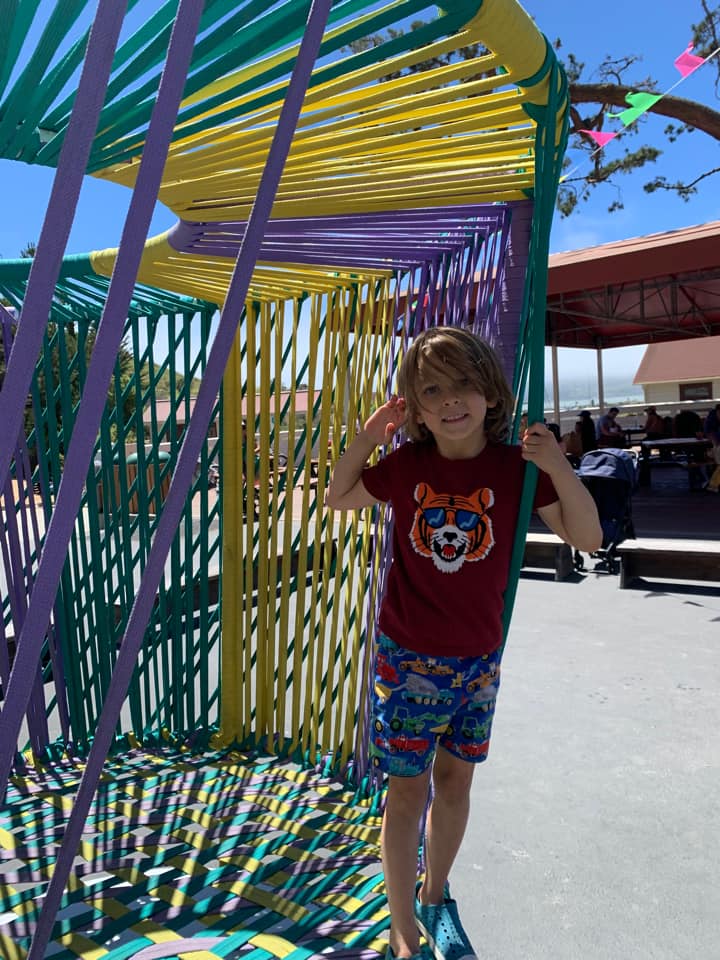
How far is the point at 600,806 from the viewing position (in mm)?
2611

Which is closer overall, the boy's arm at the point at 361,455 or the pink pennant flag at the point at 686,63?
the boy's arm at the point at 361,455

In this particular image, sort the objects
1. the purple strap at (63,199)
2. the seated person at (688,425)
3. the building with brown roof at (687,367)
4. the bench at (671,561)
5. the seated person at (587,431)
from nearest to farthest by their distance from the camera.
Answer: the purple strap at (63,199) → the bench at (671,561) → the seated person at (587,431) → the seated person at (688,425) → the building with brown roof at (687,367)

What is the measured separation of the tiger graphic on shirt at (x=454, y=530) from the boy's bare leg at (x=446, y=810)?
429 mm

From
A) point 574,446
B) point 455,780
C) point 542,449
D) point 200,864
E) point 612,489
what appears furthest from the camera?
point 574,446

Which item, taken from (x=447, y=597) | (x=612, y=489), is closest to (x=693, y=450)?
(x=612, y=489)

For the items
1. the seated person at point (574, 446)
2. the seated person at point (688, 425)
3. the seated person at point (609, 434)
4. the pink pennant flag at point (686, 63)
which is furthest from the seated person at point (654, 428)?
the pink pennant flag at point (686, 63)

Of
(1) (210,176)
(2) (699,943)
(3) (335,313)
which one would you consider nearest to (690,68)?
(3) (335,313)

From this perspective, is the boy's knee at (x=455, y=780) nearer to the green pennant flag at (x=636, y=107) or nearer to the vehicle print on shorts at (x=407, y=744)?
the vehicle print on shorts at (x=407, y=744)

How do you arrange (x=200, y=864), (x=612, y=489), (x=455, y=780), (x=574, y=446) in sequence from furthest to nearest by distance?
(x=574, y=446), (x=612, y=489), (x=200, y=864), (x=455, y=780)

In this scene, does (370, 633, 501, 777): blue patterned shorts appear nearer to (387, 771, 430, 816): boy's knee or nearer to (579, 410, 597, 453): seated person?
(387, 771, 430, 816): boy's knee

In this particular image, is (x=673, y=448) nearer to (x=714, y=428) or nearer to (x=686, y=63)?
(x=714, y=428)

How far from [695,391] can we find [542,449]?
38.6 metres

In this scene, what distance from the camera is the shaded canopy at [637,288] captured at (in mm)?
8133

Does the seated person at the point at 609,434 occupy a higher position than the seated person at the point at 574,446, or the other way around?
the seated person at the point at 609,434
